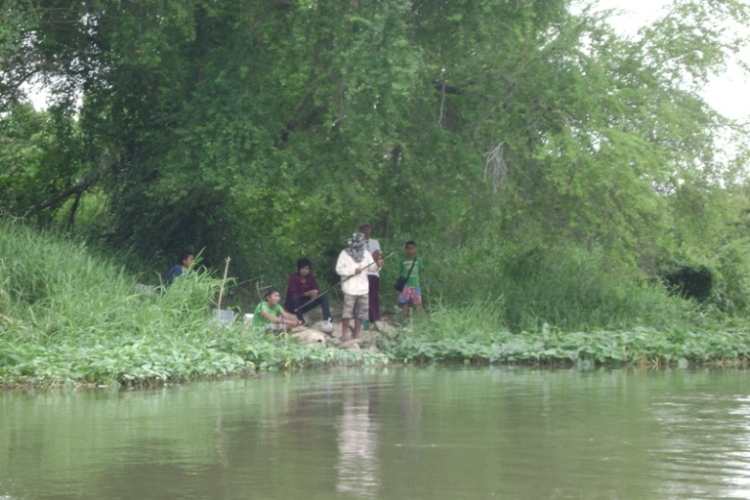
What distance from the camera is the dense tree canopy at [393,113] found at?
2091 cm

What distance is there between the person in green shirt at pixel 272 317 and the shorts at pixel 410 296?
11.0 feet

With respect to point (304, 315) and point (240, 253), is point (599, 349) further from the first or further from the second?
point (240, 253)

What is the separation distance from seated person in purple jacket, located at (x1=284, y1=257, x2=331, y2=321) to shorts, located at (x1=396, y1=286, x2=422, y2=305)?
184 cm

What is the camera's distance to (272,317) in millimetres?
19016

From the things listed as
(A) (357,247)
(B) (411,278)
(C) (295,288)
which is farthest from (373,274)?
(C) (295,288)

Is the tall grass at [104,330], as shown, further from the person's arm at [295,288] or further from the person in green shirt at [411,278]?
the person in green shirt at [411,278]

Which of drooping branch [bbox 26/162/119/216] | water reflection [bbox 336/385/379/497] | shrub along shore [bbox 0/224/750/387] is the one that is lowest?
water reflection [bbox 336/385/379/497]

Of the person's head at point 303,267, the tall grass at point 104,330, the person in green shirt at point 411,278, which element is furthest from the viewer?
the person in green shirt at point 411,278

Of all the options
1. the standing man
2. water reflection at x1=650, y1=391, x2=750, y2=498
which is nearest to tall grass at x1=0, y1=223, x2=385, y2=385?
the standing man

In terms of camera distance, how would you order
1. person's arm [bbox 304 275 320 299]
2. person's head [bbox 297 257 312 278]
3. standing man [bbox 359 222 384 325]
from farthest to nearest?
standing man [bbox 359 222 384 325], person's head [bbox 297 257 312 278], person's arm [bbox 304 275 320 299]

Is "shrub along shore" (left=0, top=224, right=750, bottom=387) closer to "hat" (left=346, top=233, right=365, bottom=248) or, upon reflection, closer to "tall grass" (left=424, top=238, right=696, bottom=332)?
"tall grass" (left=424, top=238, right=696, bottom=332)

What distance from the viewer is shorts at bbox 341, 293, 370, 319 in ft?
68.2

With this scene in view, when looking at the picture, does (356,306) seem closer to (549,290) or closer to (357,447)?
(549,290)

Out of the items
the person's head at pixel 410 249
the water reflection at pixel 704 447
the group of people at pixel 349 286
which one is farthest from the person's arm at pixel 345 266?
the water reflection at pixel 704 447
